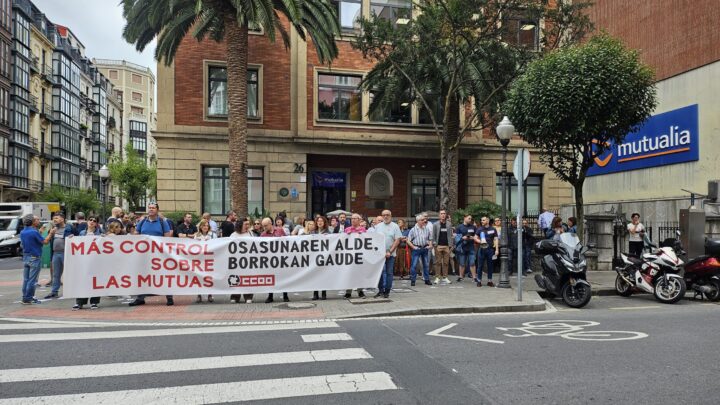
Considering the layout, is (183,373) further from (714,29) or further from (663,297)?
(714,29)

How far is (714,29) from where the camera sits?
20.2 m

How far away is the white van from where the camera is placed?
2739cm

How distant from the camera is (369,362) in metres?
6.22

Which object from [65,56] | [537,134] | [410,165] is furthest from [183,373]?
[65,56]

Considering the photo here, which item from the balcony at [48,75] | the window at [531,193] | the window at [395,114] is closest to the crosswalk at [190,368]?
the window at [395,114]

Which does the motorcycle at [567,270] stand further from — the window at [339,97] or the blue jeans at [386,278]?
the window at [339,97]

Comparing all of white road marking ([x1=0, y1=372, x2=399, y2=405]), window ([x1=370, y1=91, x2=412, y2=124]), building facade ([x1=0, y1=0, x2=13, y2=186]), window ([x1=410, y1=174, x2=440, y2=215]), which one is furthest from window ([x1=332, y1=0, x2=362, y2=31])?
building facade ([x1=0, y1=0, x2=13, y2=186])

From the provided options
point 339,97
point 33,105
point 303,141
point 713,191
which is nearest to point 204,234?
→ point 303,141

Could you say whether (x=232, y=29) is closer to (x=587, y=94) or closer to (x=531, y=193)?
(x=587, y=94)

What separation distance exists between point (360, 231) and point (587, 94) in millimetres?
6505

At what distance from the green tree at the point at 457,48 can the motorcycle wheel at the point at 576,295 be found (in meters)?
8.16

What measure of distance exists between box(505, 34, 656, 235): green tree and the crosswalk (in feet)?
28.5

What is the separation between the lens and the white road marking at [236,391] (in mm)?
4961

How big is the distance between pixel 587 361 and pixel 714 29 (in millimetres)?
19234
